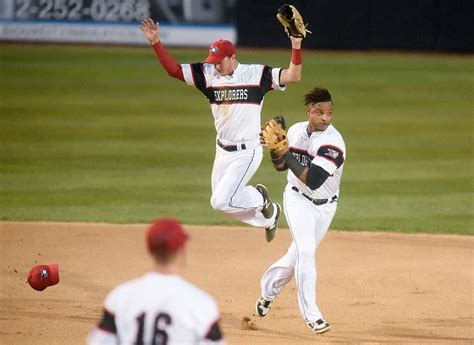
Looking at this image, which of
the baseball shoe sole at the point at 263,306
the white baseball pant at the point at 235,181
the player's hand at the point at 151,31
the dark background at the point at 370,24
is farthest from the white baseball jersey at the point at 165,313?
the dark background at the point at 370,24

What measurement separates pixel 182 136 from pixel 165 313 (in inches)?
579

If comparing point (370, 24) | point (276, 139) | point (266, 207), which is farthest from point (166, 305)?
point (370, 24)

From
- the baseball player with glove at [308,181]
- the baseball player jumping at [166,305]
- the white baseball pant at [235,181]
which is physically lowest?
the white baseball pant at [235,181]

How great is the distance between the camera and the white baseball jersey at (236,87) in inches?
353

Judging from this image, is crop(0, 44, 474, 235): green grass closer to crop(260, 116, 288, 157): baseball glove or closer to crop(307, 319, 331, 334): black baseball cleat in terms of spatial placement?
crop(307, 319, 331, 334): black baseball cleat

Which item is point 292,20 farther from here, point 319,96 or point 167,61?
point 167,61

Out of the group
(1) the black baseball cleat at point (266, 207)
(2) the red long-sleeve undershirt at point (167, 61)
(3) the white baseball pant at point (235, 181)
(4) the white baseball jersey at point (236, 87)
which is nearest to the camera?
(2) the red long-sleeve undershirt at point (167, 61)

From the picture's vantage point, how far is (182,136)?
18812 mm

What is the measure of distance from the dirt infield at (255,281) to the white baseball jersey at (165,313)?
358 centimetres

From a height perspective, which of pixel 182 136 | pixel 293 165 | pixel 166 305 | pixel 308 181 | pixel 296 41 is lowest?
pixel 182 136

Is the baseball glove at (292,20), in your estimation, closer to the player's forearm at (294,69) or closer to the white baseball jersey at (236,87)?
the player's forearm at (294,69)

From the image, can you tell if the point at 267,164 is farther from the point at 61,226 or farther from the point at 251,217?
the point at 251,217

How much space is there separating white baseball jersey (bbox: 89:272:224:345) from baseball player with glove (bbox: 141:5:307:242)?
4543 mm

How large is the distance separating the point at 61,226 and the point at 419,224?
4.39 metres
